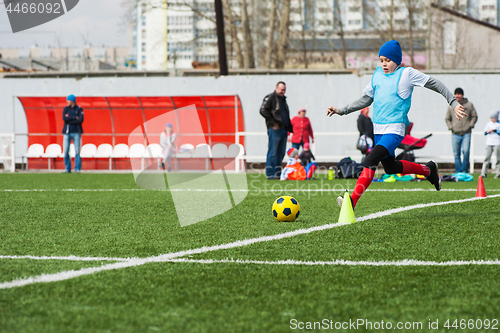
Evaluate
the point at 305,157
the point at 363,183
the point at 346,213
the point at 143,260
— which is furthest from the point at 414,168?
the point at 305,157

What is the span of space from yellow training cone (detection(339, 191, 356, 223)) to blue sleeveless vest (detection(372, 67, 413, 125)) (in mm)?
925

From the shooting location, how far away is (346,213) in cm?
558

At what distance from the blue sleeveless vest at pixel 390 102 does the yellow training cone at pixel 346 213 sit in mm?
925

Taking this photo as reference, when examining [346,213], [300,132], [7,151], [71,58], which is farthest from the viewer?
[71,58]

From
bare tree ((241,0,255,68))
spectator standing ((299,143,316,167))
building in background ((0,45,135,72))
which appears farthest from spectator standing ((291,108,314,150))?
building in background ((0,45,135,72))

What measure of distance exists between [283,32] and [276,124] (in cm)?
1842

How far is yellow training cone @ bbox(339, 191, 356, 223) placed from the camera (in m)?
5.55

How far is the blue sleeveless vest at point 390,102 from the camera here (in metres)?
5.87

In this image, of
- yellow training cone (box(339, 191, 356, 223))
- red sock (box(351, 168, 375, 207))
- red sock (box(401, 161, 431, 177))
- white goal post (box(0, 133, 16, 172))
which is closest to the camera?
yellow training cone (box(339, 191, 356, 223))

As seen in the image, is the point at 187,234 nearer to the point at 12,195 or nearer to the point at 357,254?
the point at 357,254

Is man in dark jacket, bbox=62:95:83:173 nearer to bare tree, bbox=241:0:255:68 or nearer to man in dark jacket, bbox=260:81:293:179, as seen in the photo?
man in dark jacket, bbox=260:81:293:179

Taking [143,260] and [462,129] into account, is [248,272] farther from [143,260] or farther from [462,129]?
[462,129]

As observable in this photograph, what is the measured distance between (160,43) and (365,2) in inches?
529

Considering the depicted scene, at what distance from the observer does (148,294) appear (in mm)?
2904
